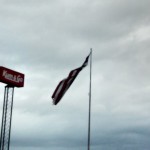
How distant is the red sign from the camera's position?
5137 cm

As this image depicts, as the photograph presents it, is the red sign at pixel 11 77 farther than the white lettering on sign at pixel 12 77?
No

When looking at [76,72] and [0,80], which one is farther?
[0,80]

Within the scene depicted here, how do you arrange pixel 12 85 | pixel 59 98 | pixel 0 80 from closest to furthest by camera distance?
1. pixel 59 98
2. pixel 0 80
3. pixel 12 85

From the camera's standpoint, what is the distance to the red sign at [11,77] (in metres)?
51.4

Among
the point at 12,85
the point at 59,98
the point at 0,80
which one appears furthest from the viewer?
the point at 12,85

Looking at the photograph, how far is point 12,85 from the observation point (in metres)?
54.6

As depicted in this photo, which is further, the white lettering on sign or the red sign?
the white lettering on sign

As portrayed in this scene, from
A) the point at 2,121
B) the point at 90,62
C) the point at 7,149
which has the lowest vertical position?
the point at 7,149

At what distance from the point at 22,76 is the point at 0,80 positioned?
5334 mm

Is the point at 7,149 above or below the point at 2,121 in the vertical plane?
below

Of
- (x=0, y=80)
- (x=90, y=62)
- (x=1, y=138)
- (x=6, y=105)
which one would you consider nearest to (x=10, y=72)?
(x=0, y=80)

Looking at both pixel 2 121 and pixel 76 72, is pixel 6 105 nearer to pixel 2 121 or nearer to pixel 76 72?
pixel 2 121

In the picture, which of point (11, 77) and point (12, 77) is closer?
point (11, 77)

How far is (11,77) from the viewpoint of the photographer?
5328 centimetres
